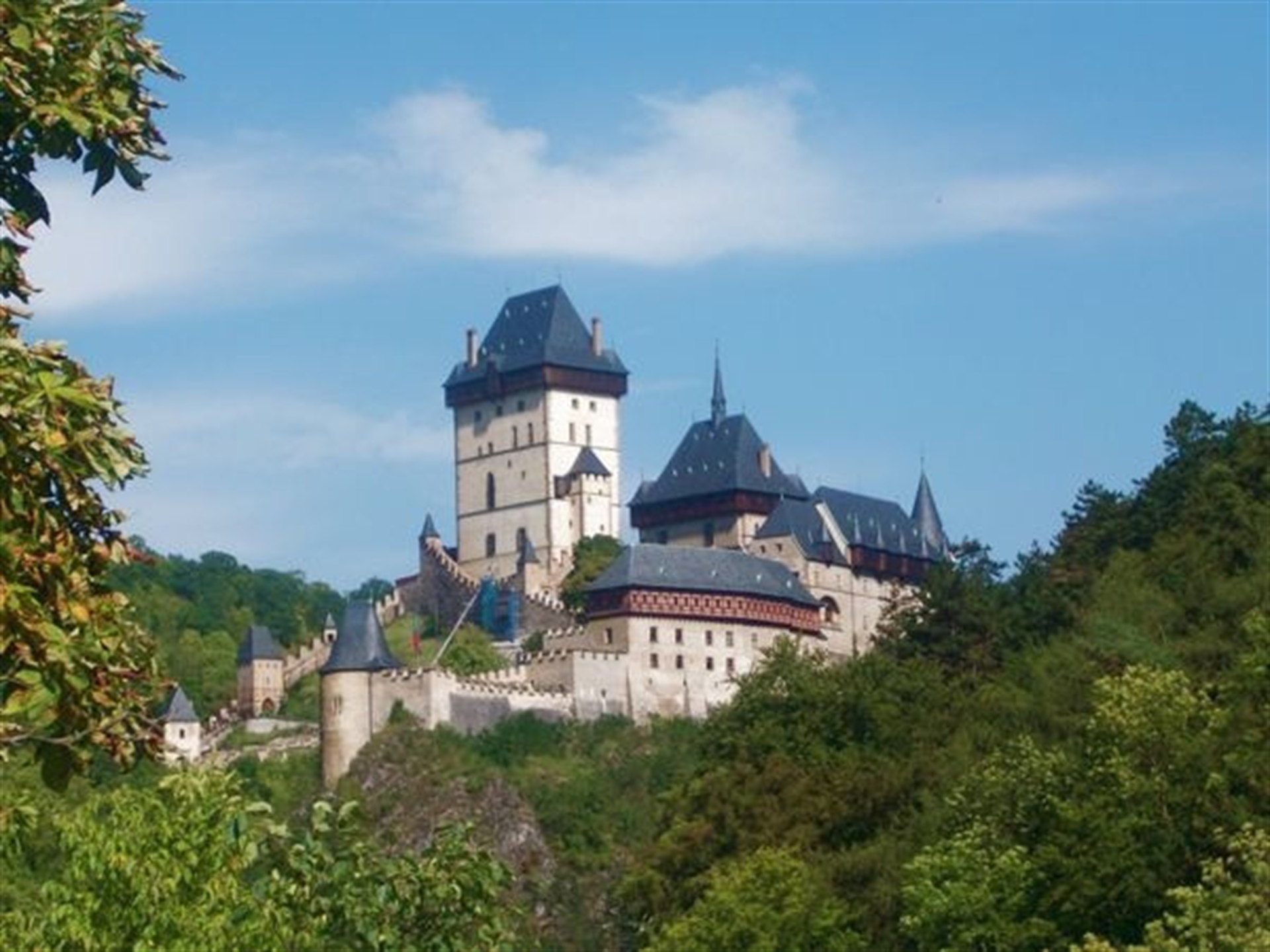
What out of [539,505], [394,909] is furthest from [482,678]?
[394,909]

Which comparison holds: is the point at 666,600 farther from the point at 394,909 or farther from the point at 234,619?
the point at 394,909

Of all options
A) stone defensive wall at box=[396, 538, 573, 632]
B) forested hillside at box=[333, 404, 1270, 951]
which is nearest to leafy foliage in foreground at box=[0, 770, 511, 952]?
forested hillside at box=[333, 404, 1270, 951]

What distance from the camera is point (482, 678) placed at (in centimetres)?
11850

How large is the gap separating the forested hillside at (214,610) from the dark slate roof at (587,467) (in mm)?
14393

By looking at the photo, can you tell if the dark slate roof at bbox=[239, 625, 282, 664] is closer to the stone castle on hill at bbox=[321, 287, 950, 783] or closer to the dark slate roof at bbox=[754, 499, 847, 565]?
the stone castle on hill at bbox=[321, 287, 950, 783]

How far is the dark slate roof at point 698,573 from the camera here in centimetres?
12431

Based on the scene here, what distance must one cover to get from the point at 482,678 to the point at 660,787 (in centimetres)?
1001

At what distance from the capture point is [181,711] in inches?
4951

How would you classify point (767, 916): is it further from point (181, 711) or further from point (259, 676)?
point (259, 676)

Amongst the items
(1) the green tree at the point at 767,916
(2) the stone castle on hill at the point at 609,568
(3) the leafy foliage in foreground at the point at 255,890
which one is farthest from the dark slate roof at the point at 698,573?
(3) the leafy foliage in foreground at the point at 255,890

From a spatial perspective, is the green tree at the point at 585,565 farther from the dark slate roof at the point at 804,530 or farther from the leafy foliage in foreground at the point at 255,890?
the leafy foliage in foreground at the point at 255,890

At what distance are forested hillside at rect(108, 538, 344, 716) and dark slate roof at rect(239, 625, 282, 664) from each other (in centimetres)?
337

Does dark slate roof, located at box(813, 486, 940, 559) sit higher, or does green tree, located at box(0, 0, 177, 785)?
dark slate roof, located at box(813, 486, 940, 559)

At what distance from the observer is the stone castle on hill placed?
11769 centimetres
